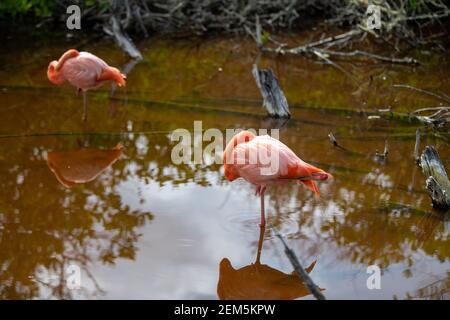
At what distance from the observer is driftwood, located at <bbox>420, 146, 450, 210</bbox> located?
4180mm

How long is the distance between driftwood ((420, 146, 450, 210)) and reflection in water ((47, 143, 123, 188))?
2150 millimetres

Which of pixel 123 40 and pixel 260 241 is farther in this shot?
pixel 123 40

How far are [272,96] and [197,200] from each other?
1.89 meters

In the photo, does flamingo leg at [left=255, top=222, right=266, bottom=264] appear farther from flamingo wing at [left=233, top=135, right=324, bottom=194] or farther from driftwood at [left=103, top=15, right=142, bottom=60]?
driftwood at [left=103, top=15, right=142, bottom=60]

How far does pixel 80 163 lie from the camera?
16.7ft

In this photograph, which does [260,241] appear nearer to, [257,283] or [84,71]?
[257,283]

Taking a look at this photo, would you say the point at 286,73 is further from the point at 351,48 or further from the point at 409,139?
the point at 409,139

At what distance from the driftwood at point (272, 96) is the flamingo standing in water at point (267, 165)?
2.02 meters

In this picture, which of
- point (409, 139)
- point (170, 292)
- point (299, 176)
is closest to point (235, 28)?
point (409, 139)

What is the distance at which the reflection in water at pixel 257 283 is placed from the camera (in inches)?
133

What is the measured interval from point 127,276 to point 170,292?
270mm

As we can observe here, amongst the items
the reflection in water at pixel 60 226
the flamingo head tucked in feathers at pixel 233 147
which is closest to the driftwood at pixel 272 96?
the reflection in water at pixel 60 226

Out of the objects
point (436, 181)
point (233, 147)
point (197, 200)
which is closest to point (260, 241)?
point (233, 147)

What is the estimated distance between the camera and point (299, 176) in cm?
391
